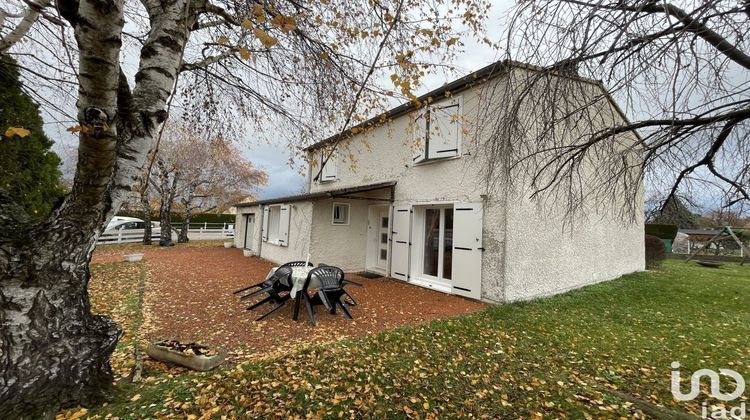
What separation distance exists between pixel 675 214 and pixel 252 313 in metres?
6.91

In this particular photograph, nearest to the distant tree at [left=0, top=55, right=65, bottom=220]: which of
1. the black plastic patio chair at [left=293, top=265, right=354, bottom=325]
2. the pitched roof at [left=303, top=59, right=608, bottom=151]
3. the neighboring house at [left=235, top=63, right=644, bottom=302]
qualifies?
the black plastic patio chair at [left=293, top=265, right=354, bottom=325]

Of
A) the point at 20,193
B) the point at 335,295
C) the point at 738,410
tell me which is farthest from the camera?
the point at 20,193

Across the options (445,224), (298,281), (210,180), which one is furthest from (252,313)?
(210,180)

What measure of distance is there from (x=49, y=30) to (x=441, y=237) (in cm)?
779

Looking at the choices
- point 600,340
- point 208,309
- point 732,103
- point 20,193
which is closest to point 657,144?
point 732,103

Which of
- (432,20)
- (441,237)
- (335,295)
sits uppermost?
(432,20)

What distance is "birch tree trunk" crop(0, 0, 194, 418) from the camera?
2.07 m

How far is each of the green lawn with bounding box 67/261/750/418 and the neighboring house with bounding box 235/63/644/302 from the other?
4.40 feet

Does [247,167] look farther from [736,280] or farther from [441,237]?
[736,280]

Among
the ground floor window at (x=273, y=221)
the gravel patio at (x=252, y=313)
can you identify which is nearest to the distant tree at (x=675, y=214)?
the gravel patio at (x=252, y=313)

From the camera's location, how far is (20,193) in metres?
7.18

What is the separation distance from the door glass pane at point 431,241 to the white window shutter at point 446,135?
1.60 meters

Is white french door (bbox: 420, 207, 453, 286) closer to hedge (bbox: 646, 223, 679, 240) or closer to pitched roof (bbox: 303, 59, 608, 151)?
pitched roof (bbox: 303, 59, 608, 151)

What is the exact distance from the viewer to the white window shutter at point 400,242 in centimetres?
884
